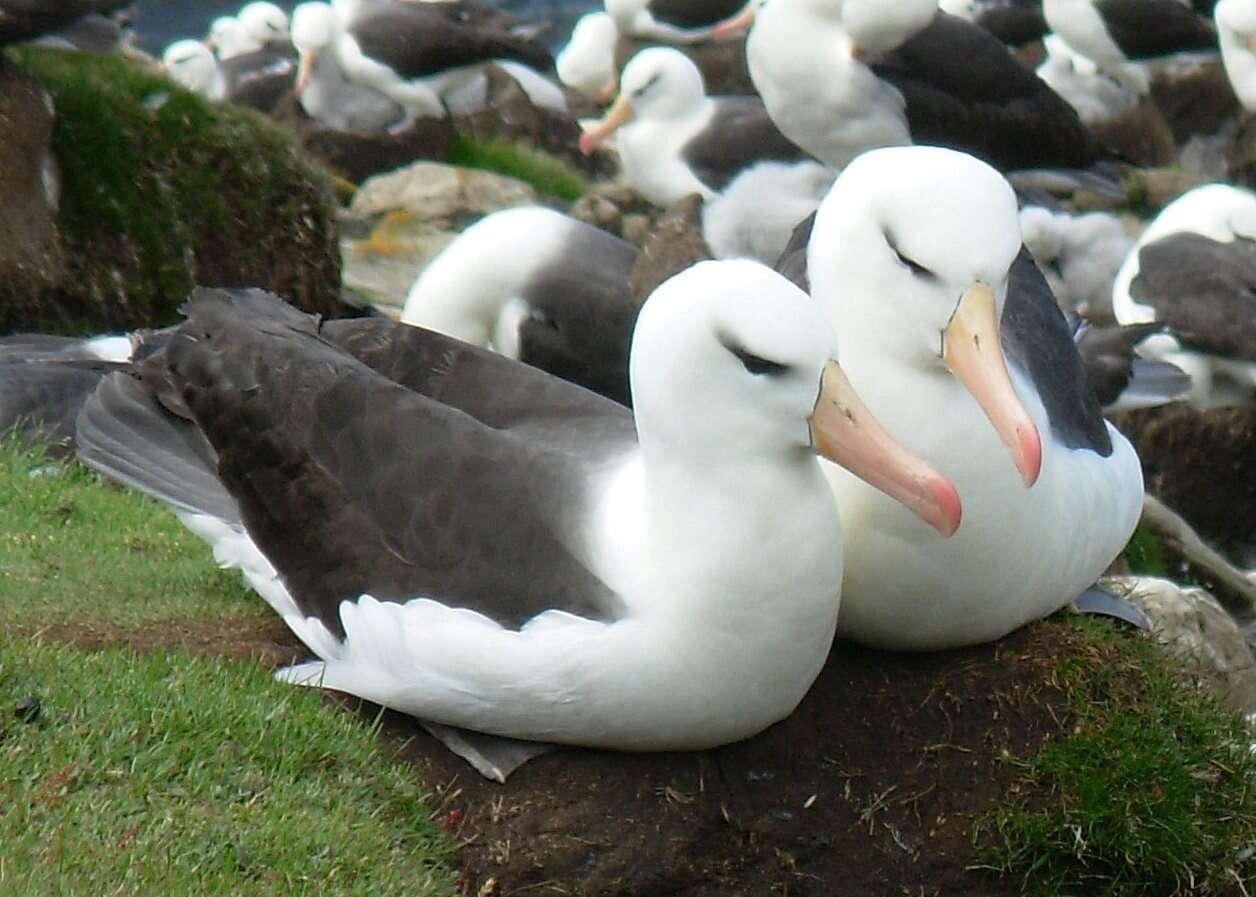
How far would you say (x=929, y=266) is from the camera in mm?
4684

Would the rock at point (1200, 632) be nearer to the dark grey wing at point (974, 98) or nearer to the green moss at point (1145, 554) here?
the green moss at point (1145, 554)

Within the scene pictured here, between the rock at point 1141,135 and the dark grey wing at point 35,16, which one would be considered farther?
the rock at point 1141,135

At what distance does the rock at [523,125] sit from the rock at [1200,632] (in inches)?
420

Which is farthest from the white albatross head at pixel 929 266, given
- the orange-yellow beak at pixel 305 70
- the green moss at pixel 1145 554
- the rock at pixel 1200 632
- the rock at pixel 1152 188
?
the orange-yellow beak at pixel 305 70

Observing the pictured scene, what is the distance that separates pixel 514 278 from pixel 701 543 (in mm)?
4011

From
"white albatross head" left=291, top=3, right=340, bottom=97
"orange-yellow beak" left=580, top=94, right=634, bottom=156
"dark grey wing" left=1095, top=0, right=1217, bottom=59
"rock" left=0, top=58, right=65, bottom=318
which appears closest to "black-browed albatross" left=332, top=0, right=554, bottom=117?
"white albatross head" left=291, top=3, right=340, bottom=97

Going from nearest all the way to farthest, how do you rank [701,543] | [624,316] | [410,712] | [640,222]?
[701,543] < [410,712] < [624,316] < [640,222]

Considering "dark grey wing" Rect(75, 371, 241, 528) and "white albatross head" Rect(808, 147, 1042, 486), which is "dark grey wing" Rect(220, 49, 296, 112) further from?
"white albatross head" Rect(808, 147, 1042, 486)

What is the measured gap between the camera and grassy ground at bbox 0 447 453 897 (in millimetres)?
4156

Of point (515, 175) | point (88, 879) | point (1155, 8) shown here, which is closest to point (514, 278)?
point (88, 879)

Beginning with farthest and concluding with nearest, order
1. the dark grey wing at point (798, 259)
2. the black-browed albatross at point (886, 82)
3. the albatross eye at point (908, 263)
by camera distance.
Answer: the black-browed albatross at point (886, 82) < the dark grey wing at point (798, 259) < the albatross eye at point (908, 263)

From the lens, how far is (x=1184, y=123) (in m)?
20.2

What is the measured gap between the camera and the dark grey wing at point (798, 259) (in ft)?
19.2

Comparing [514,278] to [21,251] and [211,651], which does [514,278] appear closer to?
[21,251]
